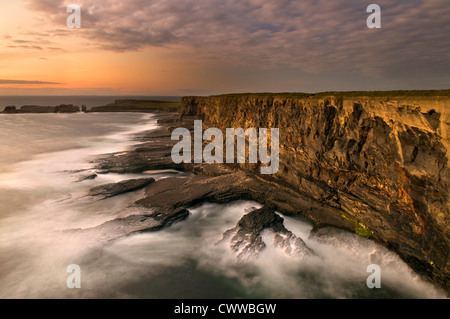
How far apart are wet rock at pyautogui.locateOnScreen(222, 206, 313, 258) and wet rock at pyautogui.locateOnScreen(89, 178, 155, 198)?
8.41 metres

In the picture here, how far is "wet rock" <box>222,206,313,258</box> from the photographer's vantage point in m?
11.8

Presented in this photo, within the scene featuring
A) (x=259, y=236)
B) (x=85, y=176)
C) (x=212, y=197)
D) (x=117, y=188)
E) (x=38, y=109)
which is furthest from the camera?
(x=38, y=109)

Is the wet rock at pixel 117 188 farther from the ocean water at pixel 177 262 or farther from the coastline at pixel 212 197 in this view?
the ocean water at pixel 177 262

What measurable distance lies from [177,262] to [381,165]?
9.87 metres

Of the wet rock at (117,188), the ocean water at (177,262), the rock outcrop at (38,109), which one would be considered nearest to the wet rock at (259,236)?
the ocean water at (177,262)

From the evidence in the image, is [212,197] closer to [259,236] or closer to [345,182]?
[259,236]

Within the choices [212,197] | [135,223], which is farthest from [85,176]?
[212,197]

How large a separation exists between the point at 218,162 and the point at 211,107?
13.6 m

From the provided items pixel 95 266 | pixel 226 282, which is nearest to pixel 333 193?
pixel 226 282

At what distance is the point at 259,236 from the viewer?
12.5 metres

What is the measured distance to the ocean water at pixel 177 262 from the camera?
9875mm

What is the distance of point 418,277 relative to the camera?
1018 centimetres

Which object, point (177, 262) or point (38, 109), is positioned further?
point (38, 109)

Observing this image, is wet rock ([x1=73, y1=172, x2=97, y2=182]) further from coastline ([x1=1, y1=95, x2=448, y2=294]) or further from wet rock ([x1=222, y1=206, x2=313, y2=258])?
wet rock ([x1=222, y1=206, x2=313, y2=258])
